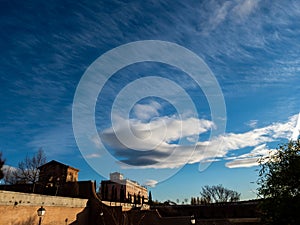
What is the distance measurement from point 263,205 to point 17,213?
16790mm

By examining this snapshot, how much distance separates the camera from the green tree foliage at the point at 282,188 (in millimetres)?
7570

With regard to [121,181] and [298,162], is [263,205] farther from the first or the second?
[121,181]

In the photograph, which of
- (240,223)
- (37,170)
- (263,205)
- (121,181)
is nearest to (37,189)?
(37,170)

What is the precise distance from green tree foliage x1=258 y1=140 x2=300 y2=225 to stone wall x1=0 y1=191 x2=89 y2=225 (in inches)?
642

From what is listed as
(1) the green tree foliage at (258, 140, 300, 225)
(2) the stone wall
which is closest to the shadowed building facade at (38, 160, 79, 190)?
(2) the stone wall

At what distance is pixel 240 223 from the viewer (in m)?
25.7

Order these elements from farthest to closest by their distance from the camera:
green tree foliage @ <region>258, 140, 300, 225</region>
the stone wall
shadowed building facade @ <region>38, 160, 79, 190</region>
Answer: shadowed building facade @ <region>38, 160, 79, 190</region>, the stone wall, green tree foliage @ <region>258, 140, 300, 225</region>

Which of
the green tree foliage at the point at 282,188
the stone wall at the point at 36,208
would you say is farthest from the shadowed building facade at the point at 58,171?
the green tree foliage at the point at 282,188

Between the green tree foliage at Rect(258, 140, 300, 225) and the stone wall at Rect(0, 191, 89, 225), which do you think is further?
the stone wall at Rect(0, 191, 89, 225)

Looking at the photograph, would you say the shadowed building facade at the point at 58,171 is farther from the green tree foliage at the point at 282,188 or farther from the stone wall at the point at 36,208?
the green tree foliage at the point at 282,188

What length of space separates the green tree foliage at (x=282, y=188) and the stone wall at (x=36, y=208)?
16301 mm

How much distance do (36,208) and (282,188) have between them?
18281mm

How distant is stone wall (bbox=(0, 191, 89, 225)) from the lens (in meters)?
17.4

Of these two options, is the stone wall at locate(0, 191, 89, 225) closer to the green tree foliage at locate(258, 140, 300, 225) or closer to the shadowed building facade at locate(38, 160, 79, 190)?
the green tree foliage at locate(258, 140, 300, 225)
